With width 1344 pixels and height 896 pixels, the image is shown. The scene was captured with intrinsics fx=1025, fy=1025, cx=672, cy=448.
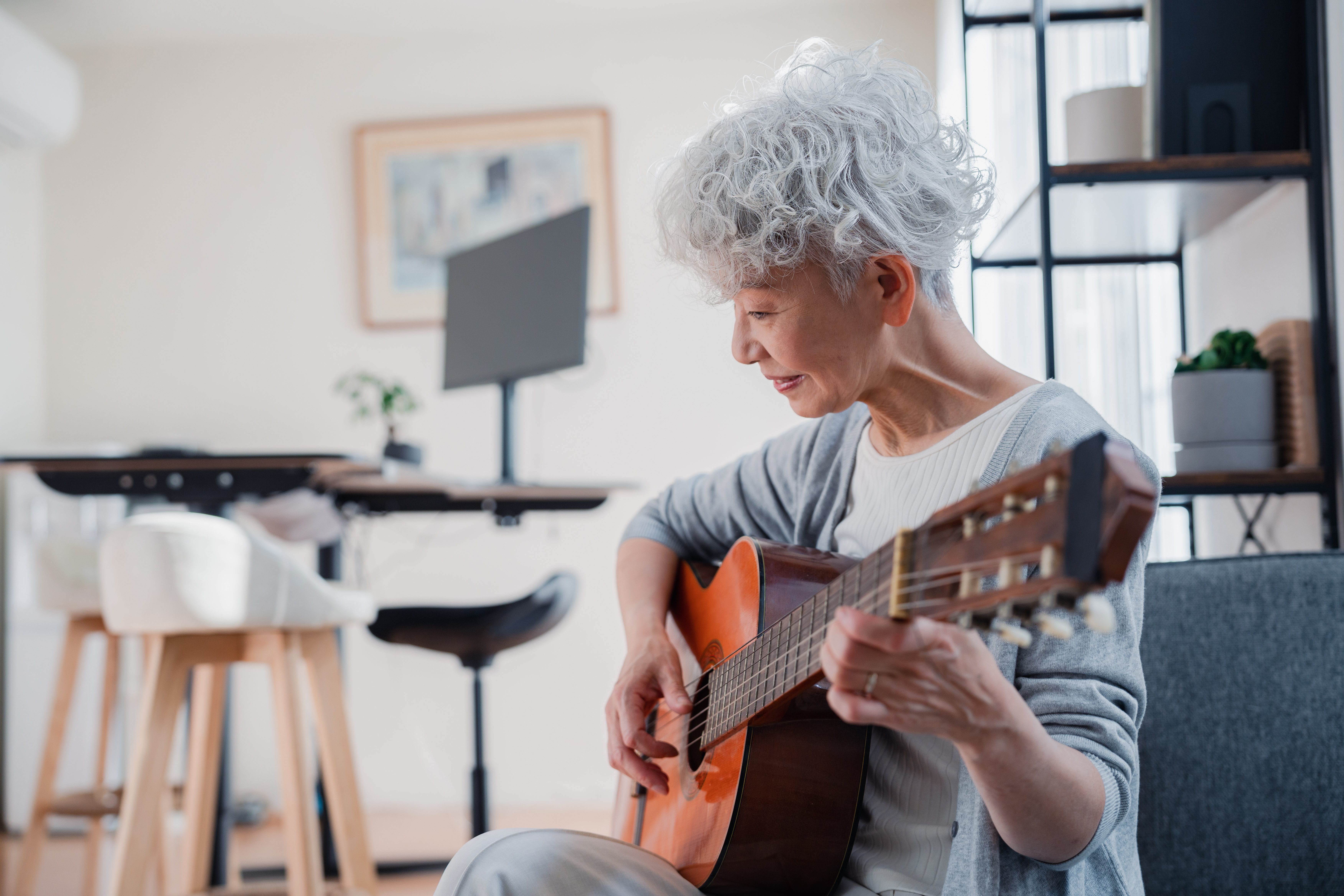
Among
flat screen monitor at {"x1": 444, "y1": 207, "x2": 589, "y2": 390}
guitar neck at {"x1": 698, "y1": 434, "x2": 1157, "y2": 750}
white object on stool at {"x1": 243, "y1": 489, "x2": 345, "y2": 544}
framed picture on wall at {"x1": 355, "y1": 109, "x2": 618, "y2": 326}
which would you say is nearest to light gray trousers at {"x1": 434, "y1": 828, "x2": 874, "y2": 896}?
guitar neck at {"x1": 698, "y1": 434, "x2": 1157, "y2": 750}

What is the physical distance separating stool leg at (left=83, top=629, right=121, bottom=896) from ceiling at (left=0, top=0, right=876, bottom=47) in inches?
76.4

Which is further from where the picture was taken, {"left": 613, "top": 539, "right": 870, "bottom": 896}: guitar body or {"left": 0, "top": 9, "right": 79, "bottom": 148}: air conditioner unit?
{"left": 0, "top": 9, "right": 79, "bottom": 148}: air conditioner unit

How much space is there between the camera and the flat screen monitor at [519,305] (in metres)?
2.18

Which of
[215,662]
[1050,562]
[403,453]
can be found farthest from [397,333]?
[1050,562]

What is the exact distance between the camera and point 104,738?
7.28ft

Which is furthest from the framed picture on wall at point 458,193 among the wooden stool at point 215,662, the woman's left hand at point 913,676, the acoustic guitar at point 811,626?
the woman's left hand at point 913,676

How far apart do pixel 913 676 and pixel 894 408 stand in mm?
442

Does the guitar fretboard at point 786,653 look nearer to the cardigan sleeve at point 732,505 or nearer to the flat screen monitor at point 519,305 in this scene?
the cardigan sleeve at point 732,505

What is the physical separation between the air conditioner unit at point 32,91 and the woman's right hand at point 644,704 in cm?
277

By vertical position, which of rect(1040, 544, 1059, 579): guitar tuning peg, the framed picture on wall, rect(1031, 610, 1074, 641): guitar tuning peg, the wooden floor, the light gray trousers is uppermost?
the framed picture on wall

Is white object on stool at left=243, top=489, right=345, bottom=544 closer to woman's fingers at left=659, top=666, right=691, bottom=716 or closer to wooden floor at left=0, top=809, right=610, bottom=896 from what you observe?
wooden floor at left=0, top=809, right=610, bottom=896

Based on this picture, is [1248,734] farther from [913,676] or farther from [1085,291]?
[1085,291]

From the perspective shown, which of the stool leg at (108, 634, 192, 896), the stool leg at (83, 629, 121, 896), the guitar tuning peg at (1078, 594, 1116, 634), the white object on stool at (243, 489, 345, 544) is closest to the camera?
the guitar tuning peg at (1078, 594, 1116, 634)

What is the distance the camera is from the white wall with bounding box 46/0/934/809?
313 cm
